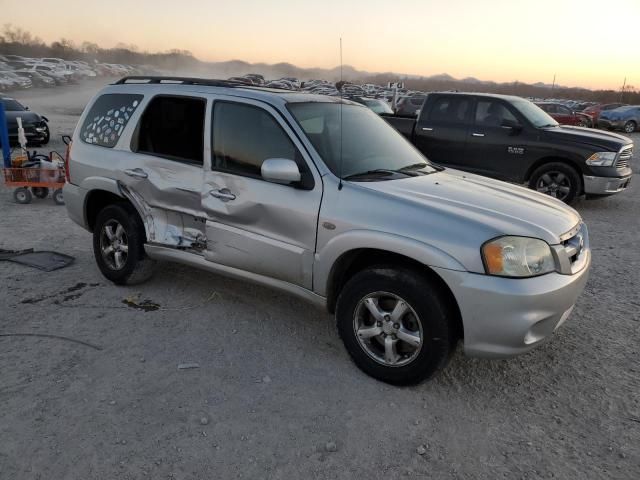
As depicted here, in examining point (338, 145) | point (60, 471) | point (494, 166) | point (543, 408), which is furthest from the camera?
point (494, 166)

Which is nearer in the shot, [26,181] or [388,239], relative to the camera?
[388,239]

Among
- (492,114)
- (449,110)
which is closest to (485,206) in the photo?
(492,114)

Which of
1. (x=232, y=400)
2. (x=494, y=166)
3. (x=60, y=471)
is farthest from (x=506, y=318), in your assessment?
(x=494, y=166)

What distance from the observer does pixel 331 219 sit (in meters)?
3.28

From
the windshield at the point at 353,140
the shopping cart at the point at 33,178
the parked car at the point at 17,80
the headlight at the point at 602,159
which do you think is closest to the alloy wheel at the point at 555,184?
the headlight at the point at 602,159

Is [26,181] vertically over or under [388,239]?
under

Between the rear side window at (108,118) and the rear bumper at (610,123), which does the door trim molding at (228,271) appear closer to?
the rear side window at (108,118)

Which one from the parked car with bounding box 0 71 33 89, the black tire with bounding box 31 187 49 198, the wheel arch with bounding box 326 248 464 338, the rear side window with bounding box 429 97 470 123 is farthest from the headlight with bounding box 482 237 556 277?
the parked car with bounding box 0 71 33 89

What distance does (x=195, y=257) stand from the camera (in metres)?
4.11

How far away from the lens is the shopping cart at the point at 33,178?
26.4ft

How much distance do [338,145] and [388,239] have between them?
1031 millimetres

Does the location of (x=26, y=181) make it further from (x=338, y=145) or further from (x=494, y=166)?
(x=494, y=166)

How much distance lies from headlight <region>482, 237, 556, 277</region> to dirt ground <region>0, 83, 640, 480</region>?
87 cm

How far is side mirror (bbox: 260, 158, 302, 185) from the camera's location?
129 inches
